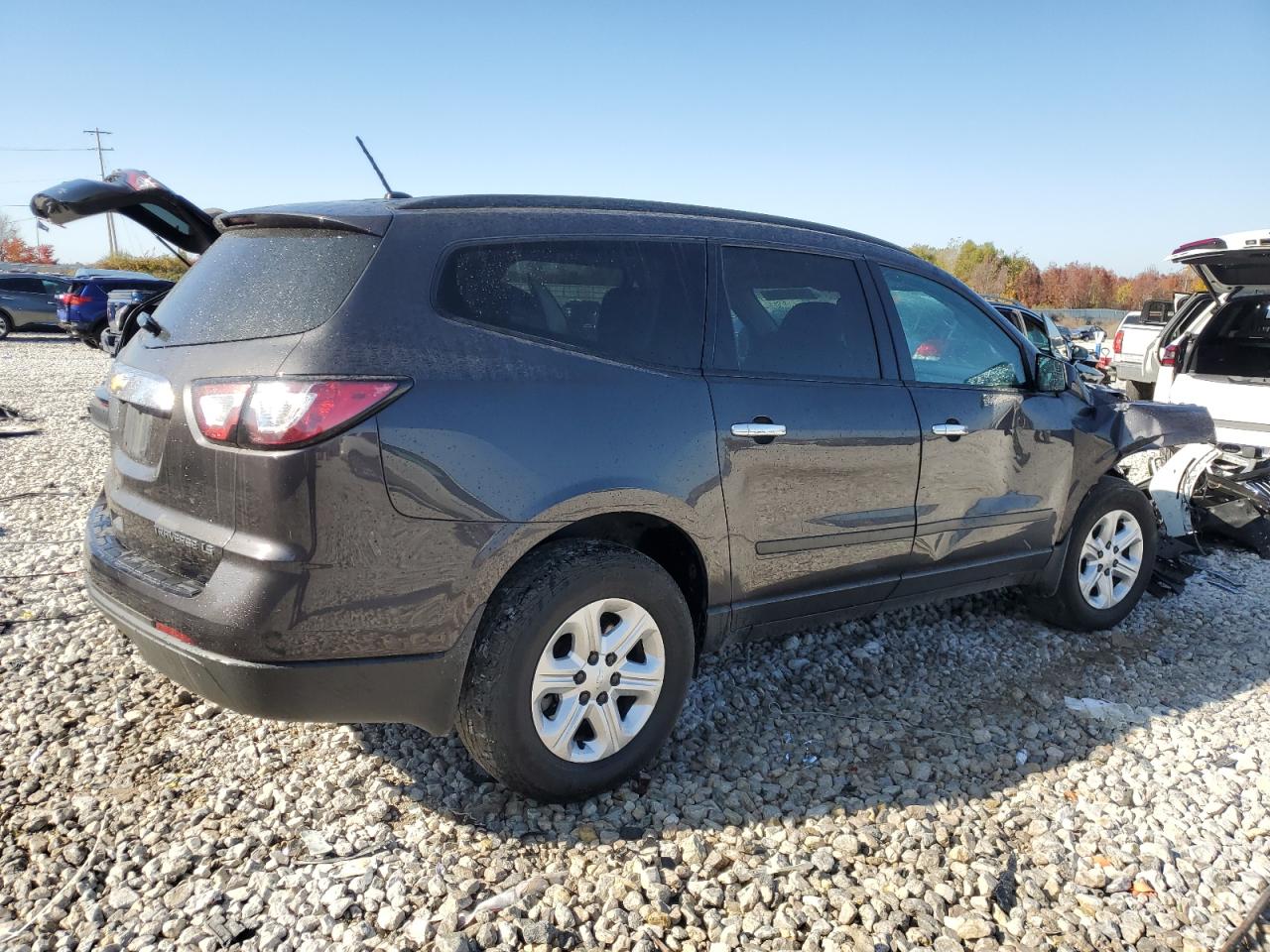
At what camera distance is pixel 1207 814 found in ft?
9.75

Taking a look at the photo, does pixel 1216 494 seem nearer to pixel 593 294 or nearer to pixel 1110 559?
pixel 1110 559

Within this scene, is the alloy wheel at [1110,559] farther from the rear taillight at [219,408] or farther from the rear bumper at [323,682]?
the rear taillight at [219,408]

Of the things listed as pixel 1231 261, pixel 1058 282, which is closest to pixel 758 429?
pixel 1231 261

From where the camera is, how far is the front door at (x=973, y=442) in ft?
12.2

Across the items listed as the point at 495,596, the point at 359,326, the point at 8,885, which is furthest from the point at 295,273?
the point at 8,885

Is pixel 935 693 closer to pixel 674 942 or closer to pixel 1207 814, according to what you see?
pixel 1207 814

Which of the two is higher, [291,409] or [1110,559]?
[291,409]

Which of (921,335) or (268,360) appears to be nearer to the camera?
(268,360)

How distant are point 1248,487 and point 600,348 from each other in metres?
5.03

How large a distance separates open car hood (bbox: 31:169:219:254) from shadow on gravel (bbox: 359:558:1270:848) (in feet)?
Result: 8.50

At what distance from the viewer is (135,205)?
14.2 ft

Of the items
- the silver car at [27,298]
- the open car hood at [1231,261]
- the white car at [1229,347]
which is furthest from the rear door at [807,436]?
the silver car at [27,298]

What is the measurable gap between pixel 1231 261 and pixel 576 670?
23.1 ft

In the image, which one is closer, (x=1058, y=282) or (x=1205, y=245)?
(x=1205, y=245)
